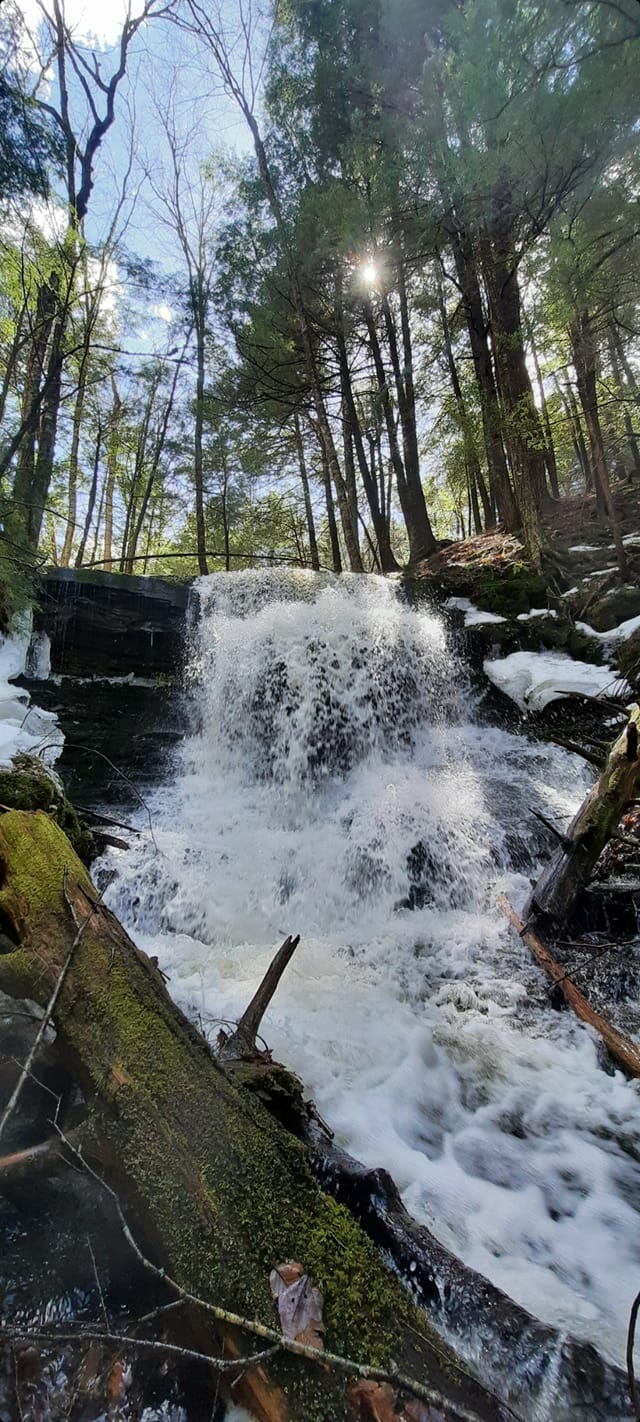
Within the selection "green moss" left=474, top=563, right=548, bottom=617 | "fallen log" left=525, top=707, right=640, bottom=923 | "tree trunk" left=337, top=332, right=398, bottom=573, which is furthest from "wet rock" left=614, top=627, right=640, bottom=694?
"tree trunk" left=337, top=332, right=398, bottom=573

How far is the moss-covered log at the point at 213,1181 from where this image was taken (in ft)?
3.09

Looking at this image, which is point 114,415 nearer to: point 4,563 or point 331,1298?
point 4,563

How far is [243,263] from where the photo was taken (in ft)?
33.2

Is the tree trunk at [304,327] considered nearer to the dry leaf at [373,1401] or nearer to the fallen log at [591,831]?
the fallen log at [591,831]

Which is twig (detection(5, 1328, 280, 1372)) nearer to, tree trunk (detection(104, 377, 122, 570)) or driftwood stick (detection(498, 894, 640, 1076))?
driftwood stick (detection(498, 894, 640, 1076))

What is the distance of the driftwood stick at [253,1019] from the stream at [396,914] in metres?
0.65

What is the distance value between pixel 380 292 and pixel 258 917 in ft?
38.4

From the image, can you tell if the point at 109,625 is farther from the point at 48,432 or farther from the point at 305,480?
the point at 305,480

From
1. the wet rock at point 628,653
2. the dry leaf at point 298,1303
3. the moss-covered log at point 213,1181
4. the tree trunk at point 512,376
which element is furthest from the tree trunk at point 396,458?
the dry leaf at point 298,1303

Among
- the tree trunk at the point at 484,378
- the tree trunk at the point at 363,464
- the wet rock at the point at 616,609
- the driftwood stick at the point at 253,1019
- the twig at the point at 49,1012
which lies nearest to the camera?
the twig at the point at 49,1012

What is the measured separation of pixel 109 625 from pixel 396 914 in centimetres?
571

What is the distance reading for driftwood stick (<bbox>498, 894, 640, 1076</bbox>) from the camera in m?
2.29

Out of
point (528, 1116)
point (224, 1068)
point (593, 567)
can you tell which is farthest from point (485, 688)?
point (224, 1068)

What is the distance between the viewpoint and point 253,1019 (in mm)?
1862
